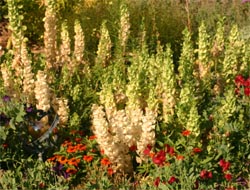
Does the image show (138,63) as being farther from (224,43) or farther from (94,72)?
(224,43)

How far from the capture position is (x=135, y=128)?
17.4 ft

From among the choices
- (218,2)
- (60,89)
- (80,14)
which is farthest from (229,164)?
(218,2)

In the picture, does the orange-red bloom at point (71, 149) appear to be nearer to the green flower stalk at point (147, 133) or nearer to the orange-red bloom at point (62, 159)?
the orange-red bloom at point (62, 159)

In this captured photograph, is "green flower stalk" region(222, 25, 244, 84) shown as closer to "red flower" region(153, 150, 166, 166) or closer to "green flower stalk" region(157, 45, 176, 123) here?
"green flower stalk" region(157, 45, 176, 123)

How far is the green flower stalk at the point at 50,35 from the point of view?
22.7 feet

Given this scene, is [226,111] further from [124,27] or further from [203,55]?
[124,27]

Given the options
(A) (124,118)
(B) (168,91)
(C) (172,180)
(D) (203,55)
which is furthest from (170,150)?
(D) (203,55)

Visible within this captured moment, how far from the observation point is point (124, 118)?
5203mm

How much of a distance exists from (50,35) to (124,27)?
0.92 m

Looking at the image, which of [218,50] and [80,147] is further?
[218,50]

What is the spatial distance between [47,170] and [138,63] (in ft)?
6.22

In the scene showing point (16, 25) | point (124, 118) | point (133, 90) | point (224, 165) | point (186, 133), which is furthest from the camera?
point (16, 25)

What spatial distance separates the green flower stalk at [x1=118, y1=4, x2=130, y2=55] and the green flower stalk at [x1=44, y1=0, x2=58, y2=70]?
831 millimetres

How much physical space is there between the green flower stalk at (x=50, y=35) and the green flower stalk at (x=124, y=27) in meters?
0.83
